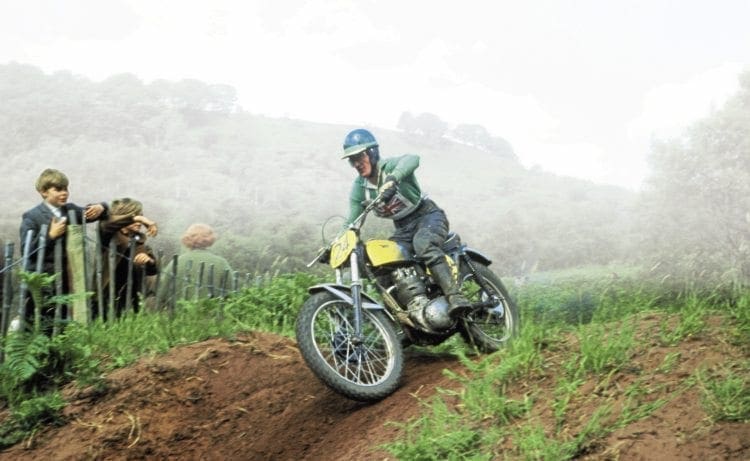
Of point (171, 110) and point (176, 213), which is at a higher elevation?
point (171, 110)

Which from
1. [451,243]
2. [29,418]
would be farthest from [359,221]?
[29,418]

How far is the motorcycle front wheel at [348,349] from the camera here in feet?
16.3

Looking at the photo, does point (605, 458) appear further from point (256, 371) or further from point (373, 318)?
point (256, 371)

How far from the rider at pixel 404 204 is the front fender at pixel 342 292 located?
0.65 metres

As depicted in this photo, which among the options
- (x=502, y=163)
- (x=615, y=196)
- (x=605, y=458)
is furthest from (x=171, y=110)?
(x=605, y=458)

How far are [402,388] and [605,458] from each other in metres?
1.91

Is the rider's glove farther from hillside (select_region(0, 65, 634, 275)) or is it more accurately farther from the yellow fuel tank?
hillside (select_region(0, 65, 634, 275))

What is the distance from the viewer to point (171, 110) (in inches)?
3275

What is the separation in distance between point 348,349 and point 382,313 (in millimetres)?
415

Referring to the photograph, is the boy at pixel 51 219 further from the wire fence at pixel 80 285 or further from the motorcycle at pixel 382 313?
the motorcycle at pixel 382 313

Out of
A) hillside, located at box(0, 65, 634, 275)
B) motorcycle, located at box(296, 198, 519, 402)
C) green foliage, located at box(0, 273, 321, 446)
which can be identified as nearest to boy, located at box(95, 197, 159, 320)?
green foliage, located at box(0, 273, 321, 446)

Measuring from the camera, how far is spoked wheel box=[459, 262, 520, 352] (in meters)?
6.16

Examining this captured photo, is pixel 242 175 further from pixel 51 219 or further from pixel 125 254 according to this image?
pixel 51 219

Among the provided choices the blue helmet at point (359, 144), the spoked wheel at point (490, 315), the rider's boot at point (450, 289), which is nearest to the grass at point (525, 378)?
the spoked wheel at point (490, 315)
